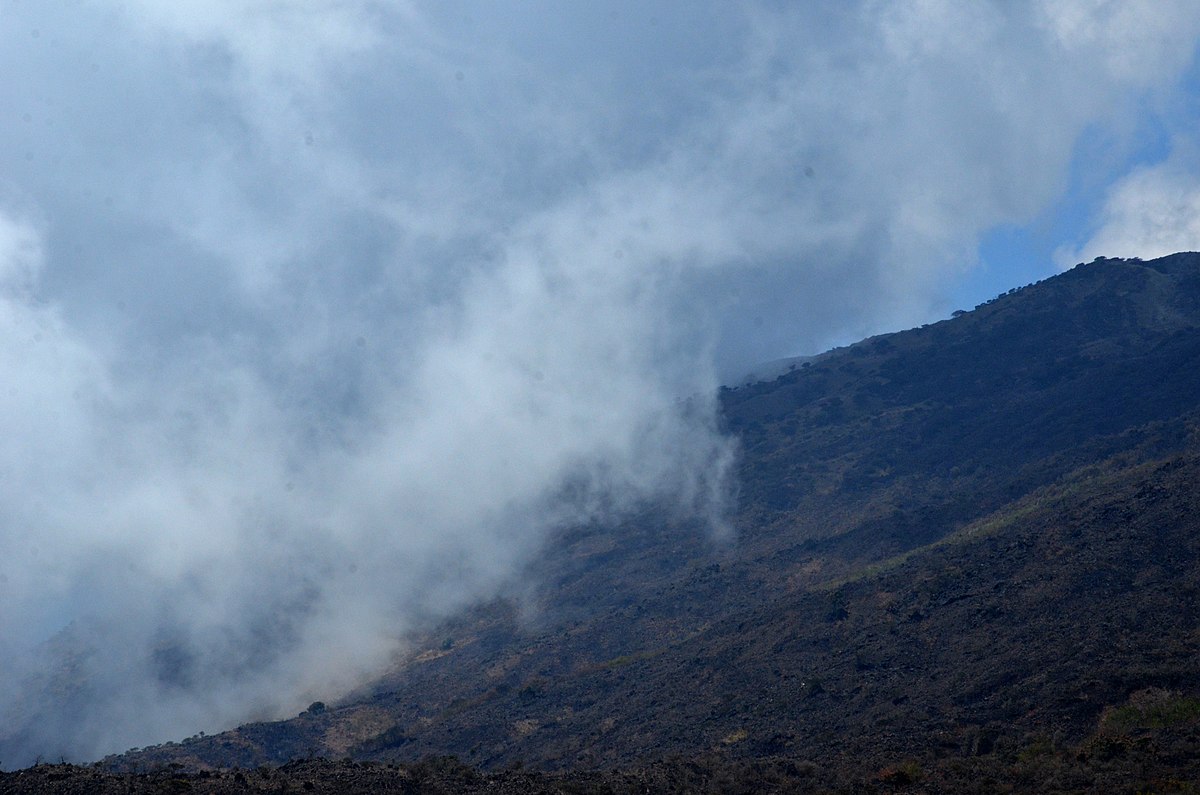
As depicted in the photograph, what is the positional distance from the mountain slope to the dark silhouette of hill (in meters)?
0.25

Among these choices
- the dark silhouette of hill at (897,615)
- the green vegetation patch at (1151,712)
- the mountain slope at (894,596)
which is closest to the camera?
the green vegetation patch at (1151,712)

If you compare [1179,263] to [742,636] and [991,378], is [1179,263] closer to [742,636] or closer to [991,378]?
[991,378]

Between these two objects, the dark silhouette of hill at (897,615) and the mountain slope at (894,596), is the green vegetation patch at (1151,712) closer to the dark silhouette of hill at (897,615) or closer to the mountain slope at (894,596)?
the dark silhouette of hill at (897,615)

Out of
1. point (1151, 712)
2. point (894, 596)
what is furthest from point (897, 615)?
point (1151, 712)

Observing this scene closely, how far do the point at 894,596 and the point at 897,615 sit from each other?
10.3 feet

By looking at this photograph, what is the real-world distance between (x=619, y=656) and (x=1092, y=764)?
158ft

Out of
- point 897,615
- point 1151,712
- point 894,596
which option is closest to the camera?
point 1151,712

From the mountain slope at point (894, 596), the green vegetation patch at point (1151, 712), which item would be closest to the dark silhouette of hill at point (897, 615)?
the green vegetation patch at point (1151, 712)

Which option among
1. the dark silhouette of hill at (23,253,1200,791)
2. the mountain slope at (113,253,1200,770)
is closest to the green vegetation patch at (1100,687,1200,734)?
the dark silhouette of hill at (23,253,1200,791)

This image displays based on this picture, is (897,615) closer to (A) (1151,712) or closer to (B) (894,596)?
(B) (894,596)

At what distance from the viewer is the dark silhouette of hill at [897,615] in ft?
111

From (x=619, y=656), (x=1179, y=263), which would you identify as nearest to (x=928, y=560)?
(x=619, y=656)

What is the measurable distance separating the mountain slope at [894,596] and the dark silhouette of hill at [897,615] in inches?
9.9

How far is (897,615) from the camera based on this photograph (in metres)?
54.1
